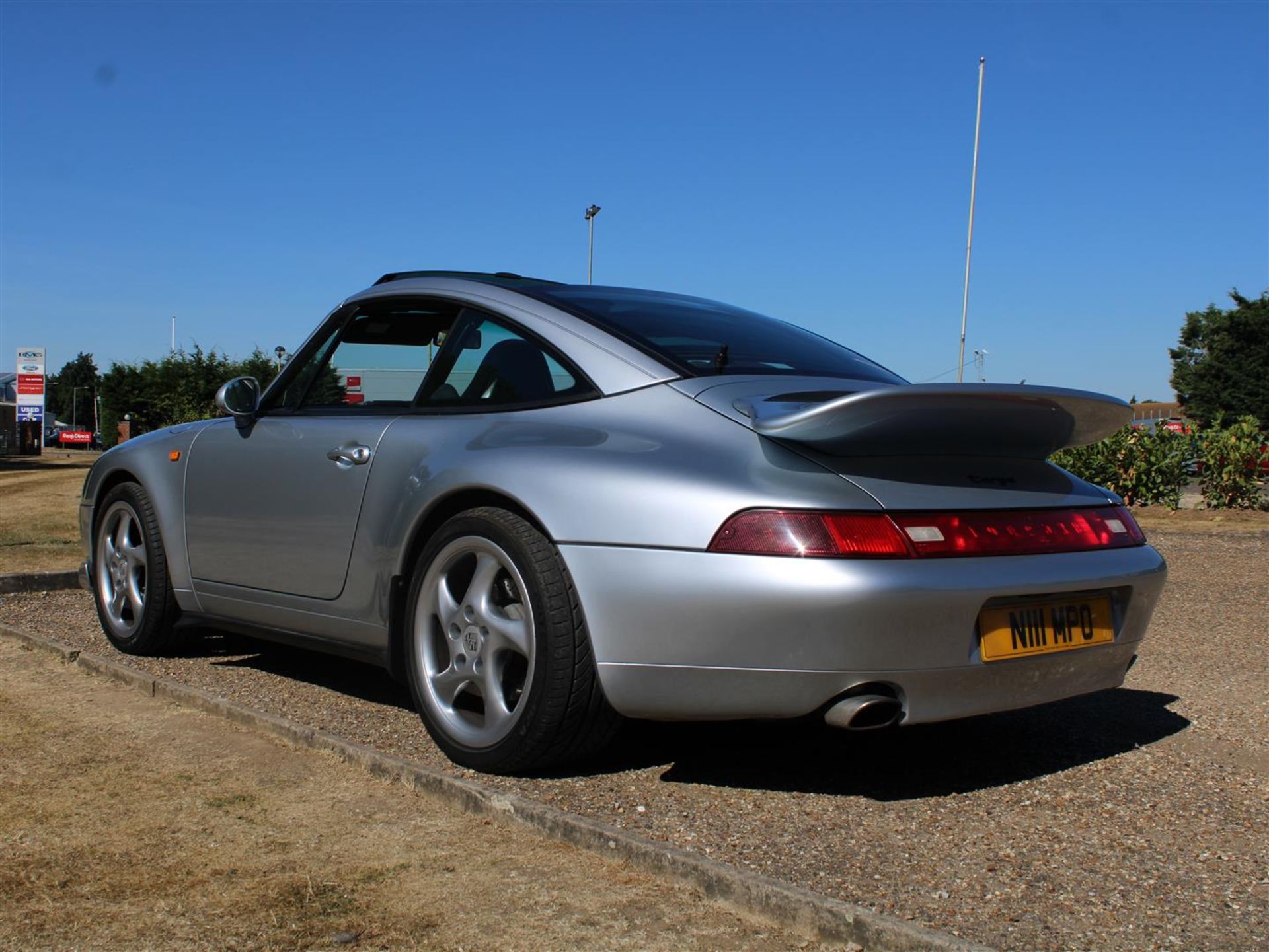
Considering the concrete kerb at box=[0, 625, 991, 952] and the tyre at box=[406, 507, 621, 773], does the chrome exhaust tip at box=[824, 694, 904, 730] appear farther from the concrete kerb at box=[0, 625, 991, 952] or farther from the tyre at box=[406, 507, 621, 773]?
the tyre at box=[406, 507, 621, 773]

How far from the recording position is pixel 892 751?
12.3ft

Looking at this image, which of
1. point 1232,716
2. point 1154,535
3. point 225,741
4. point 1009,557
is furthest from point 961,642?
point 1154,535

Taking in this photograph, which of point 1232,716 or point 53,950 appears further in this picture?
point 1232,716

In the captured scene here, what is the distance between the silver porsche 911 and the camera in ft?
9.46

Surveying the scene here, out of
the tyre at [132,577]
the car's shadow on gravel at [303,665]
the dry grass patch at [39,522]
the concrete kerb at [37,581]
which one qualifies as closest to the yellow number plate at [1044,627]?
the car's shadow on gravel at [303,665]

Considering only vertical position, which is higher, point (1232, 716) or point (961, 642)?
point (961, 642)

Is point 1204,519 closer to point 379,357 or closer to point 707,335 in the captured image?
point 707,335

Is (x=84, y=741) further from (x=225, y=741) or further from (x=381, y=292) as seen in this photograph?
(x=381, y=292)

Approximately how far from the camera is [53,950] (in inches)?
89.9

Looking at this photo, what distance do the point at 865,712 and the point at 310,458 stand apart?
2145 mm

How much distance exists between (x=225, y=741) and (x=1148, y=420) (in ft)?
50.5

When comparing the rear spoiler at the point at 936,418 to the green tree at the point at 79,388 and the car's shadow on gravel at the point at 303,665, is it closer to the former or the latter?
the car's shadow on gravel at the point at 303,665

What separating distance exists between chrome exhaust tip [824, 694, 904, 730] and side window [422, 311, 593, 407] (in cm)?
111

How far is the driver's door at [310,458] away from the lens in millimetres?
4008
